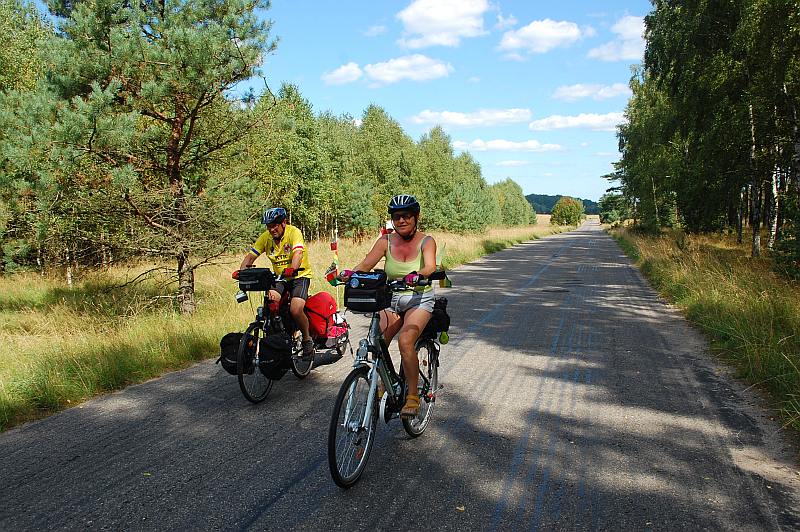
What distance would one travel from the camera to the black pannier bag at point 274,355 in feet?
17.8

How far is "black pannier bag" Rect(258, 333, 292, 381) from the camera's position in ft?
17.8

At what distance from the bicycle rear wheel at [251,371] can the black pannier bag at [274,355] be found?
0.29 feet

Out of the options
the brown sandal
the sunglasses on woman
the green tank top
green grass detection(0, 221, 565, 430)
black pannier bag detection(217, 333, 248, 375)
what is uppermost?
the sunglasses on woman

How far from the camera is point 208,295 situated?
40.3ft

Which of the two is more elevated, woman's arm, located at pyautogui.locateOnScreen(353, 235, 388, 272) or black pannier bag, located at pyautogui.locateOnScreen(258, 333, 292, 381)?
woman's arm, located at pyautogui.locateOnScreen(353, 235, 388, 272)

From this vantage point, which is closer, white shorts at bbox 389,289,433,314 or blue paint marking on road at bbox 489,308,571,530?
blue paint marking on road at bbox 489,308,571,530

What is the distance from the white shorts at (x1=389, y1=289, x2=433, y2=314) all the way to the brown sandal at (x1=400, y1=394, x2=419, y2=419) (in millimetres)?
680

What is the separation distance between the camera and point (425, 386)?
184 inches

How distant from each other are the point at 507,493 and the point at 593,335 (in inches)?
223

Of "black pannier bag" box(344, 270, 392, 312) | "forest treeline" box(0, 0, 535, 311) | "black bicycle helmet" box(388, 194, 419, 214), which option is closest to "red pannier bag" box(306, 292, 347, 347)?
"black bicycle helmet" box(388, 194, 419, 214)

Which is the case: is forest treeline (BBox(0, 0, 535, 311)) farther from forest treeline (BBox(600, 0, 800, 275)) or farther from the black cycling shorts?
forest treeline (BBox(600, 0, 800, 275))

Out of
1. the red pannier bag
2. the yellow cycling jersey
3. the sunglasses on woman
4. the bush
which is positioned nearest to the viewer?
the sunglasses on woman

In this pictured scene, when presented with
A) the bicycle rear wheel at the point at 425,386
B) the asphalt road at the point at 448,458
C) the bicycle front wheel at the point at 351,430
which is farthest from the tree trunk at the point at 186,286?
the bicycle front wheel at the point at 351,430

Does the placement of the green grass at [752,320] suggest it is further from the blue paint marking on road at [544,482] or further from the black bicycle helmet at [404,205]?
the black bicycle helmet at [404,205]
